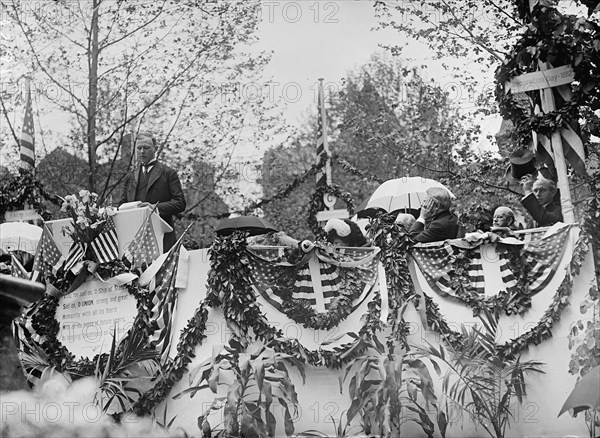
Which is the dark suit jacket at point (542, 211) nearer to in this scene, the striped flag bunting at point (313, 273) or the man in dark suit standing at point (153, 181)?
the striped flag bunting at point (313, 273)

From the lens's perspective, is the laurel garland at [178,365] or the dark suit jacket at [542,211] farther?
the dark suit jacket at [542,211]

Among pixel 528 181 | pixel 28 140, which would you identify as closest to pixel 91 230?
pixel 528 181

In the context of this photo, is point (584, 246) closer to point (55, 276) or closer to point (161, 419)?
point (161, 419)

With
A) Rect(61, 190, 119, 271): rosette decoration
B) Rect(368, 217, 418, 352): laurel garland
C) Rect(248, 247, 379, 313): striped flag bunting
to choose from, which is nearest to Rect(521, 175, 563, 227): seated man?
Rect(368, 217, 418, 352): laurel garland

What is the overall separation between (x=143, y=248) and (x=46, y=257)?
1.26 m

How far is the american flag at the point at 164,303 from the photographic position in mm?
8766

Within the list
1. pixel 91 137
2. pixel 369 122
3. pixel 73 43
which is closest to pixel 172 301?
pixel 91 137

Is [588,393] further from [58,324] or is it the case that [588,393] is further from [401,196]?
[401,196]

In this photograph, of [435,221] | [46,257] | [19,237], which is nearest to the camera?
[435,221]

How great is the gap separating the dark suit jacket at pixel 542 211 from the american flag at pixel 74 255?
4.69m

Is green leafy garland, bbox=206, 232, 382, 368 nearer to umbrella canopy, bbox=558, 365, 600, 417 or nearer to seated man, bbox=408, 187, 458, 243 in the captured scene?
seated man, bbox=408, 187, 458, 243

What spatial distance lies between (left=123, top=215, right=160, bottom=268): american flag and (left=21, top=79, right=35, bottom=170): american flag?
28.8ft

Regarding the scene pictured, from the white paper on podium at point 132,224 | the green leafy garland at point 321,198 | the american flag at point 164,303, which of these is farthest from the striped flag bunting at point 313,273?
the green leafy garland at point 321,198

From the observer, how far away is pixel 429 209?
9.34 m
